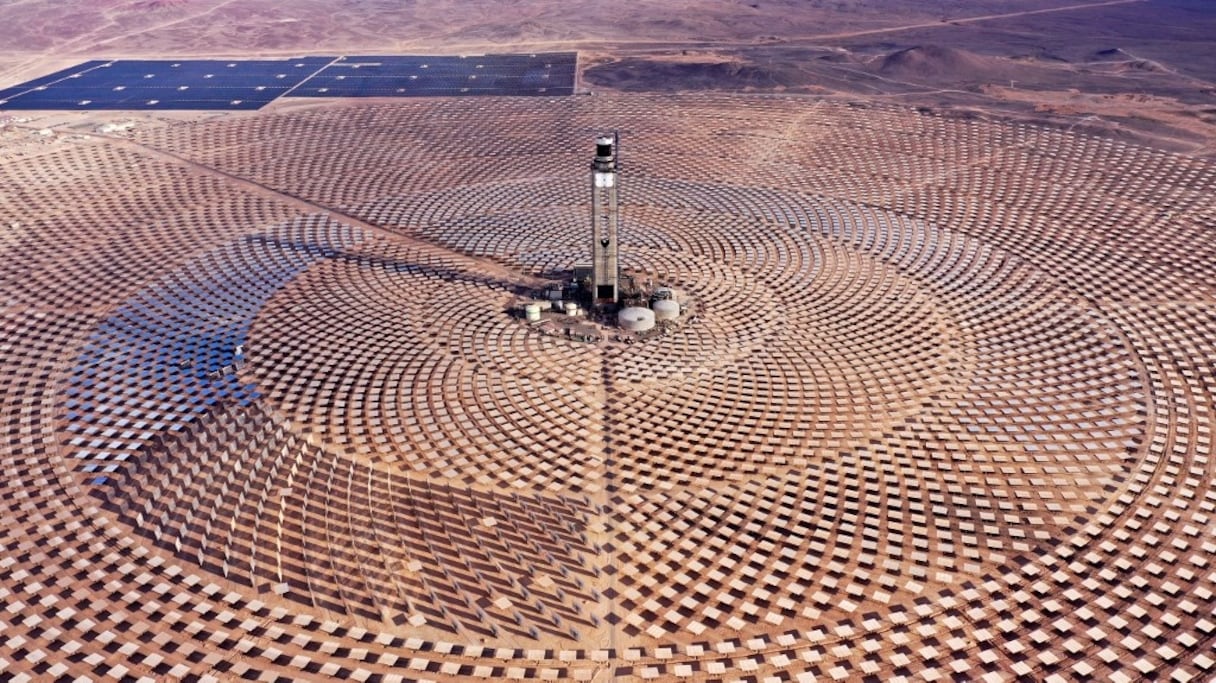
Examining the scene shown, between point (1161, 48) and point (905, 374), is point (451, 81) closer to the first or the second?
point (905, 374)

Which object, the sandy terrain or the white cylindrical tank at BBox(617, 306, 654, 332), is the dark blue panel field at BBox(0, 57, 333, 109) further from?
the white cylindrical tank at BBox(617, 306, 654, 332)

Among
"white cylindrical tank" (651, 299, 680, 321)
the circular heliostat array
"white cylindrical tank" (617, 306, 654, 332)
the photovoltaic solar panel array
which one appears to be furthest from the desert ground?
the photovoltaic solar panel array

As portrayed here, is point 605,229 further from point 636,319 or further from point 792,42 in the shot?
point 792,42

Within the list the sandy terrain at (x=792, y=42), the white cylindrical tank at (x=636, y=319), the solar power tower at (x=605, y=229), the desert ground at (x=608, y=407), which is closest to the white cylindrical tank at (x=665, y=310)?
the white cylindrical tank at (x=636, y=319)

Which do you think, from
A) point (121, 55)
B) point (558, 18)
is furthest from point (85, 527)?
point (558, 18)

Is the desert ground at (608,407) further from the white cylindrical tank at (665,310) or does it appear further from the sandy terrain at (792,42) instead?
the sandy terrain at (792,42)

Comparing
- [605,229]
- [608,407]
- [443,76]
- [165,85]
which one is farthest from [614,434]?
[165,85]
